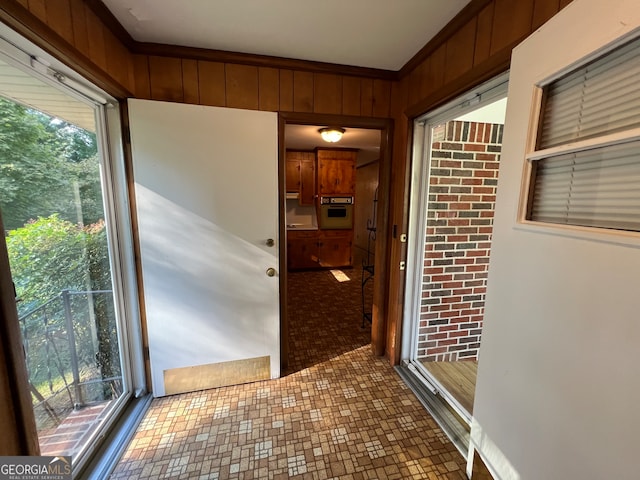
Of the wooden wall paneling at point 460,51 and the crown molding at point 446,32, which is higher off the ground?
the crown molding at point 446,32

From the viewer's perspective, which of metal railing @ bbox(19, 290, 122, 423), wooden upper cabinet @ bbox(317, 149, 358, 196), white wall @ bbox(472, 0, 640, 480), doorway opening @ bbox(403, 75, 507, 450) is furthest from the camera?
wooden upper cabinet @ bbox(317, 149, 358, 196)

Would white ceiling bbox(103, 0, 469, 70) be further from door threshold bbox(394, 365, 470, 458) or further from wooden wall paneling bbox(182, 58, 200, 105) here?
door threshold bbox(394, 365, 470, 458)

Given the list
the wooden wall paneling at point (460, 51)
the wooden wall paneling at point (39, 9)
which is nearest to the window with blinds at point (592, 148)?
the wooden wall paneling at point (460, 51)

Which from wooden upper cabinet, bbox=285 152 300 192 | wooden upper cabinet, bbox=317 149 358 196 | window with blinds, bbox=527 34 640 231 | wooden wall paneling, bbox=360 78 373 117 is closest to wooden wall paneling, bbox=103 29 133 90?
wooden wall paneling, bbox=360 78 373 117

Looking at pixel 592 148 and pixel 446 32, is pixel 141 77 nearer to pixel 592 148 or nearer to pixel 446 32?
pixel 446 32

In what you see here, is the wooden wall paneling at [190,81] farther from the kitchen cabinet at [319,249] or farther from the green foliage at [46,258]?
the kitchen cabinet at [319,249]

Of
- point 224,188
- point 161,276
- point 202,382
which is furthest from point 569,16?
point 202,382

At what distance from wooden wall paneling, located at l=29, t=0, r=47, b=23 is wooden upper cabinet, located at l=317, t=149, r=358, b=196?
4071 millimetres

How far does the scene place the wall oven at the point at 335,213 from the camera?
5047mm

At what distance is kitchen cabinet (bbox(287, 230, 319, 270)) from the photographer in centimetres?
505

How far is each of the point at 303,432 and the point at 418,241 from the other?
4.95ft

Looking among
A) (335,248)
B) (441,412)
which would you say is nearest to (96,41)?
(441,412)

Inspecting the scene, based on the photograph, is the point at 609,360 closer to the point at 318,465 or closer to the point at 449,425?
the point at 449,425

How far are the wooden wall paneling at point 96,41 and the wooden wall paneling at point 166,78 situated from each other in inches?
12.9
